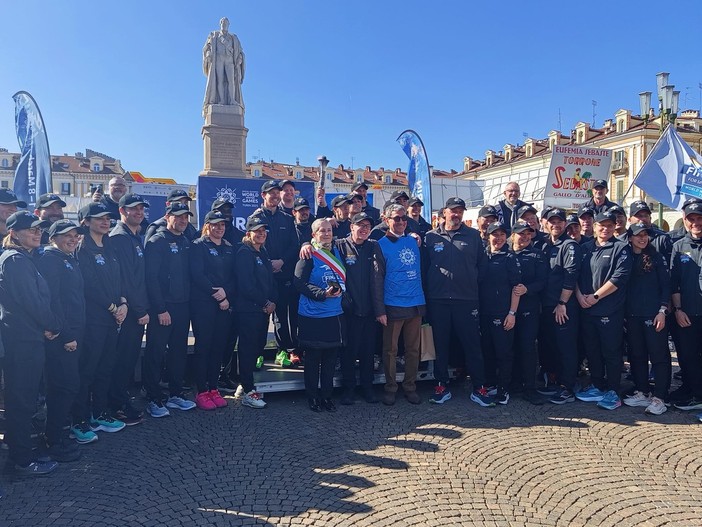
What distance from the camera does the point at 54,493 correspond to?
147 inches

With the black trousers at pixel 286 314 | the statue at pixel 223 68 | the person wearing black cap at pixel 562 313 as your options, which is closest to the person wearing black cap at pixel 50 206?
the black trousers at pixel 286 314

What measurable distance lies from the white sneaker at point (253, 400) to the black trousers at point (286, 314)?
124 centimetres

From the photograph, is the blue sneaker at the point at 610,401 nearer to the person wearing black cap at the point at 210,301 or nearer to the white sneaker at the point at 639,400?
the white sneaker at the point at 639,400

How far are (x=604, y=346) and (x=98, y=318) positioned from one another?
5694 mm

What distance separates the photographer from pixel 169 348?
571cm

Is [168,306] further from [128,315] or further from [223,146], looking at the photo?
[223,146]

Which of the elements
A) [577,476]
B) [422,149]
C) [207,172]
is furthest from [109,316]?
[207,172]

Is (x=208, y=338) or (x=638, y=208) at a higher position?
(x=638, y=208)

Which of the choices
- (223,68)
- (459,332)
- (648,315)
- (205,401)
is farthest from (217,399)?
(223,68)

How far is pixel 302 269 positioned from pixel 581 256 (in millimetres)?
3442

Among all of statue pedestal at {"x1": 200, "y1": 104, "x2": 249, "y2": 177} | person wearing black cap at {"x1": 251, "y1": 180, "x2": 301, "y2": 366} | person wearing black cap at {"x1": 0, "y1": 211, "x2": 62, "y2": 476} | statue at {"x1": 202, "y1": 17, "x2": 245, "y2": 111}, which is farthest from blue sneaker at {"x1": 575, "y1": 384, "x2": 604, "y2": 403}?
statue at {"x1": 202, "y1": 17, "x2": 245, "y2": 111}

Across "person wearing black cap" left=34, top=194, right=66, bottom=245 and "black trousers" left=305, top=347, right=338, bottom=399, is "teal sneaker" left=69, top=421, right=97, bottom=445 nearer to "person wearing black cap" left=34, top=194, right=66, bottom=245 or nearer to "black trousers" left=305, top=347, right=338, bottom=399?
"black trousers" left=305, top=347, right=338, bottom=399

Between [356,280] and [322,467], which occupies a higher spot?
[356,280]

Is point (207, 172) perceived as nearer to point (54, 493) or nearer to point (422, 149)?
point (422, 149)
